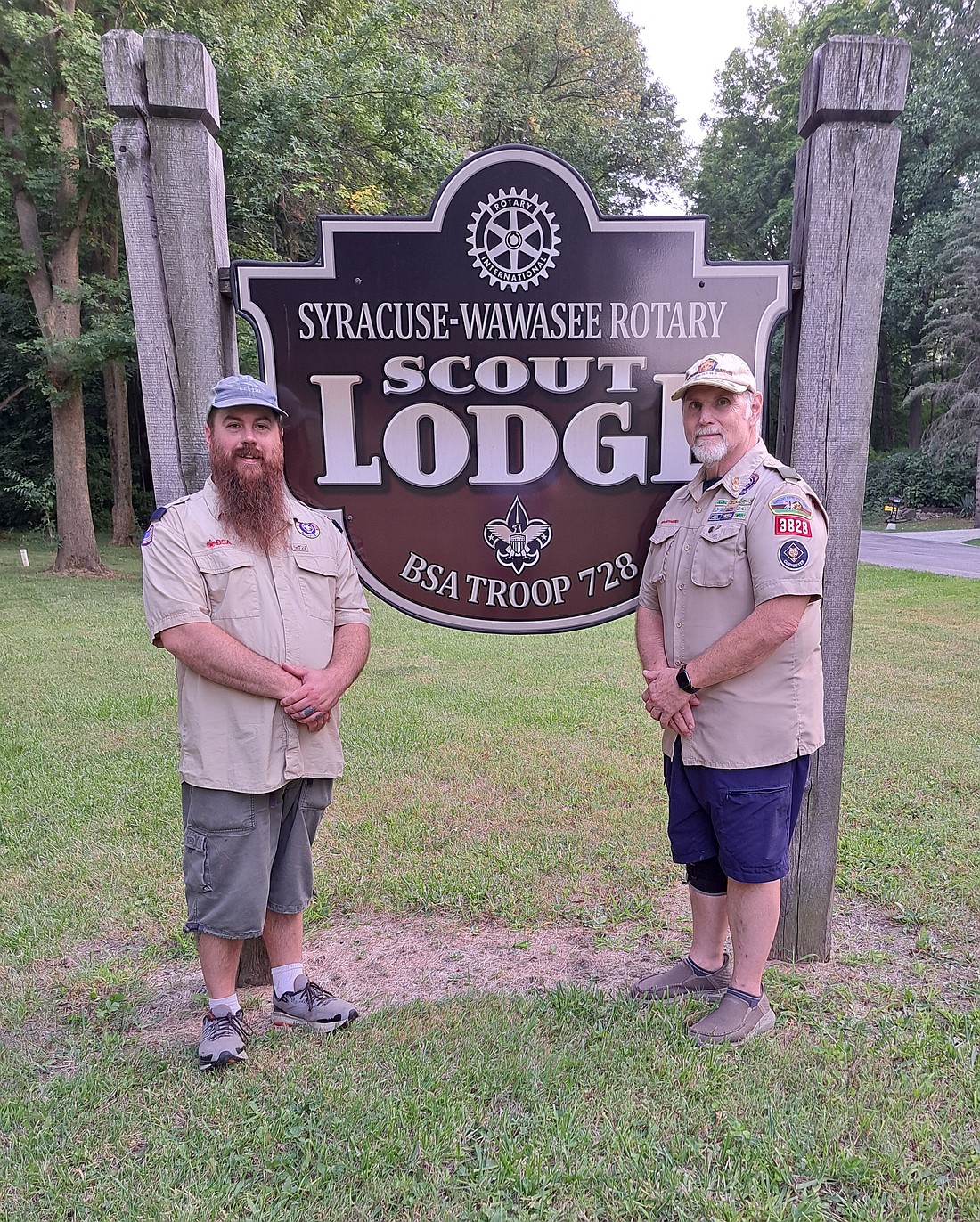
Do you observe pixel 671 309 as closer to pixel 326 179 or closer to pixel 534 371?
pixel 534 371

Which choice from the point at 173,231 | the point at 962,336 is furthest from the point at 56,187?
the point at 962,336

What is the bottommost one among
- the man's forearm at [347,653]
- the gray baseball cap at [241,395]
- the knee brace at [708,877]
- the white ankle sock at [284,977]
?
the white ankle sock at [284,977]

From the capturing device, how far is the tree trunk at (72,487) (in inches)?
542

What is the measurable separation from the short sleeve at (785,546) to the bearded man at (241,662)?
1169 mm

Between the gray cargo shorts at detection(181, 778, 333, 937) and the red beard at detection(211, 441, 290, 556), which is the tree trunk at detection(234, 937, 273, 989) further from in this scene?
the red beard at detection(211, 441, 290, 556)

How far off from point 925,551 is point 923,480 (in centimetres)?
1242

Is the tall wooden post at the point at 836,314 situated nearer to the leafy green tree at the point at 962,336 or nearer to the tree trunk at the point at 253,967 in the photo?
the tree trunk at the point at 253,967

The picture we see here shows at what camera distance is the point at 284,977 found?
2.62 m

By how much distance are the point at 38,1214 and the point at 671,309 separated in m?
2.93

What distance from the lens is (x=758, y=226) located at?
3262 centimetres

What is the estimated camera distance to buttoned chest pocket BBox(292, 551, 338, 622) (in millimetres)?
2420

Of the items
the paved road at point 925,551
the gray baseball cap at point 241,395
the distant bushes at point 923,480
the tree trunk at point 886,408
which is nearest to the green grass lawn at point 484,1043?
the gray baseball cap at point 241,395

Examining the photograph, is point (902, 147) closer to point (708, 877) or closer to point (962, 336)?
point (962, 336)

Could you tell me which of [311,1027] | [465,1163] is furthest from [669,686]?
[311,1027]
